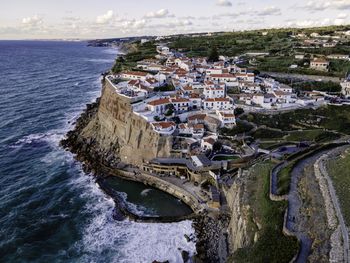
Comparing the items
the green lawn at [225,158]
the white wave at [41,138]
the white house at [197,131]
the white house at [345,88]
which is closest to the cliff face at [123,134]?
the white house at [197,131]

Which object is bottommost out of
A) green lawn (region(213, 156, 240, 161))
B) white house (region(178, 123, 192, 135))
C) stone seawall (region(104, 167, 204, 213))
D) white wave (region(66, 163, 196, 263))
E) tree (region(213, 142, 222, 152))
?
white wave (region(66, 163, 196, 263))

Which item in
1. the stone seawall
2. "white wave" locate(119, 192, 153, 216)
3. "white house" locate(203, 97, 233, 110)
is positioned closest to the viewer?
"white wave" locate(119, 192, 153, 216)

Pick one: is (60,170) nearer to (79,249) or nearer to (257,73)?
(79,249)

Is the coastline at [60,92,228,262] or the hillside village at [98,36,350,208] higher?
the hillside village at [98,36,350,208]

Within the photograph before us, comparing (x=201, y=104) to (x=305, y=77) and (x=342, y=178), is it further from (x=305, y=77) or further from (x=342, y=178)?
(x=342, y=178)

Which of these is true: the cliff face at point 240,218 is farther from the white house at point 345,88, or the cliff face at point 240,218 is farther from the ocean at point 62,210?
the white house at point 345,88

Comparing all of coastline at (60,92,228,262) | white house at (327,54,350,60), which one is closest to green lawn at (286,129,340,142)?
coastline at (60,92,228,262)

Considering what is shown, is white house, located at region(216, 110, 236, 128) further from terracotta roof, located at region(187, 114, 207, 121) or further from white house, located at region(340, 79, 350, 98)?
white house, located at region(340, 79, 350, 98)

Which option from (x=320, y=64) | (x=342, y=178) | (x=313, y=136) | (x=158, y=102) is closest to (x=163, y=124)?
(x=158, y=102)
